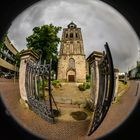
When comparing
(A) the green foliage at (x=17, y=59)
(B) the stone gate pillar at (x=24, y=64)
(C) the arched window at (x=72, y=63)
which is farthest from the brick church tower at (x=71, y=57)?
(A) the green foliage at (x=17, y=59)

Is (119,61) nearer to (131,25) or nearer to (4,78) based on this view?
(131,25)

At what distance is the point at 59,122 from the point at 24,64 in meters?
0.60

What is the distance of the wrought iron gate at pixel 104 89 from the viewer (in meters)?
2.85

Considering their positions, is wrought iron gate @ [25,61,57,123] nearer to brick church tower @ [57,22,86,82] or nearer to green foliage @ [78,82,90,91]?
brick church tower @ [57,22,86,82]

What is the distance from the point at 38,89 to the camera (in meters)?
2.98

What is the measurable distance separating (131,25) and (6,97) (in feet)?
4.31

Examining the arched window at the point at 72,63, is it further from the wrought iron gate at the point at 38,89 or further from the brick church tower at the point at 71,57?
the wrought iron gate at the point at 38,89

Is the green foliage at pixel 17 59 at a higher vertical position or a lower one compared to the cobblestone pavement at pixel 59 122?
higher

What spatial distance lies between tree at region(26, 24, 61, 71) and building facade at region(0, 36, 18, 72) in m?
0.16

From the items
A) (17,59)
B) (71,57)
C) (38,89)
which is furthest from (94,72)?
(17,59)

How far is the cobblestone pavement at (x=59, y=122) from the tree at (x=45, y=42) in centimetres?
38

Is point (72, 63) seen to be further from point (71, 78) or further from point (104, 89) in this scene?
point (104, 89)

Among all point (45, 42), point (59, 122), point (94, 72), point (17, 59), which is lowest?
point (59, 122)

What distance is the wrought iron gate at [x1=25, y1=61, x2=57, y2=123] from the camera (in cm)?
294
